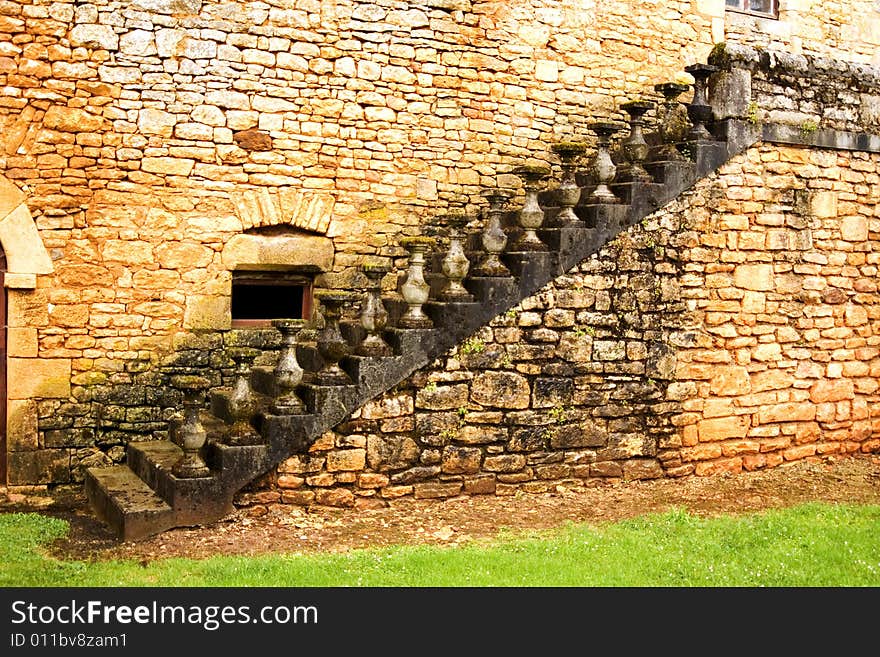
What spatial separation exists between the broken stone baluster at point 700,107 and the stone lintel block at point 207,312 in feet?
13.9

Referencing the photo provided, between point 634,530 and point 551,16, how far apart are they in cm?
513

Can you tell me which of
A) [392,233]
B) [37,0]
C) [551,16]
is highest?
[551,16]

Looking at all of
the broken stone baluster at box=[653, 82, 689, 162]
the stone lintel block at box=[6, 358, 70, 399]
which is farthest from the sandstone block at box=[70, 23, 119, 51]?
the broken stone baluster at box=[653, 82, 689, 162]

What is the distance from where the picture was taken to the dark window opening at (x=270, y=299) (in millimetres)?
8602

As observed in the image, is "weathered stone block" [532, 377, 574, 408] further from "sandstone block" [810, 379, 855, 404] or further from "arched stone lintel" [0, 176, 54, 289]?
"arched stone lintel" [0, 176, 54, 289]

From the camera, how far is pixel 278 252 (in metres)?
8.44

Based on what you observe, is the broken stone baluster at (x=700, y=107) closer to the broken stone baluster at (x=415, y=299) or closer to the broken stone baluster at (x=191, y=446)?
the broken stone baluster at (x=415, y=299)

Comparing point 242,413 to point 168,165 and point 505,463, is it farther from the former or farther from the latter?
point 168,165

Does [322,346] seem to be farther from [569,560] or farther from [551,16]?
[551,16]

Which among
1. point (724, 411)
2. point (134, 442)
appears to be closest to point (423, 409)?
point (134, 442)

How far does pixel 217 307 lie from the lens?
8.27 m

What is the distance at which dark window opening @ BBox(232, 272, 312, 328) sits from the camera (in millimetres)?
8602

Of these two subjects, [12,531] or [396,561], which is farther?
[12,531]

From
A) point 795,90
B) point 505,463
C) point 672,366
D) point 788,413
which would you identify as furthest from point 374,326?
point 795,90
